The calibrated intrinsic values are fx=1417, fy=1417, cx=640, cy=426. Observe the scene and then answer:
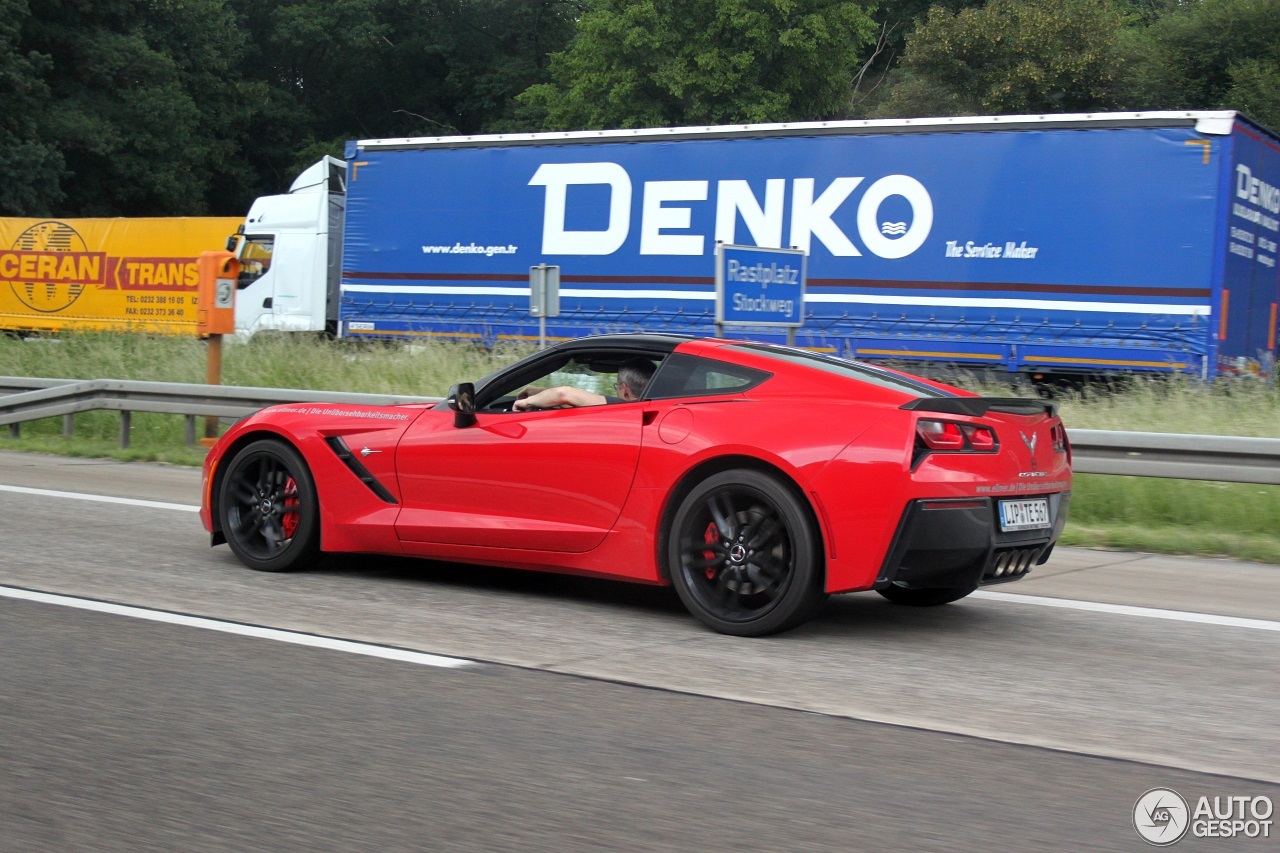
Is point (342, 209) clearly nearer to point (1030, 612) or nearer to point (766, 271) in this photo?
point (766, 271)

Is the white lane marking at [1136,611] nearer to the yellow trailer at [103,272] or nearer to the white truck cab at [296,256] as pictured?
the white truck cab at [296,256]

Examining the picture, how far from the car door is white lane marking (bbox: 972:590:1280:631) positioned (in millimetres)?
2180

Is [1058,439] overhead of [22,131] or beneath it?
beneath

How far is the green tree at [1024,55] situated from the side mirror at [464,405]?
33040 millimetres

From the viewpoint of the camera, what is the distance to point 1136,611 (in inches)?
263

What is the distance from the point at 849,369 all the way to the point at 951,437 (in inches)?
27.1

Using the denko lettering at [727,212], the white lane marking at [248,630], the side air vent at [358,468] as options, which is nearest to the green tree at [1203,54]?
the denko lettering at [727,212]

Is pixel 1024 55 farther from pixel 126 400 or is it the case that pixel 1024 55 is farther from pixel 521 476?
pixel 521 476

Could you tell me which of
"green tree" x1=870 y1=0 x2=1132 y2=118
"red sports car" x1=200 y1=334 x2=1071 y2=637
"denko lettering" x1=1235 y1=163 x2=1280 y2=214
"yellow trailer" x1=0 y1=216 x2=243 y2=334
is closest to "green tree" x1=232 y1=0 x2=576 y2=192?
"green tree" x1=870 y1=0 x2=1132 y2=118

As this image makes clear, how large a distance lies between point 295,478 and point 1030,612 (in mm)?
3562

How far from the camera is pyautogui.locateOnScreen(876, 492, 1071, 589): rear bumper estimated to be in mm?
5297

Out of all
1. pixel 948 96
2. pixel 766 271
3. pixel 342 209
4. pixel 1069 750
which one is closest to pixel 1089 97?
pixel 948 96

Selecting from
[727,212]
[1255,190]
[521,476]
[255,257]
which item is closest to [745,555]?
[521,476]

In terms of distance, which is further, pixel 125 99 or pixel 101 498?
pixel 125 99
